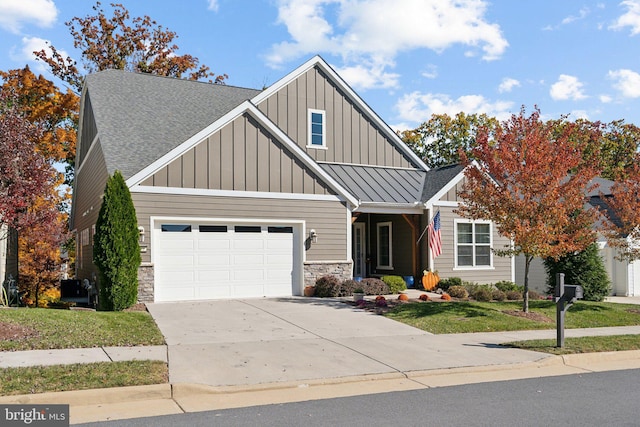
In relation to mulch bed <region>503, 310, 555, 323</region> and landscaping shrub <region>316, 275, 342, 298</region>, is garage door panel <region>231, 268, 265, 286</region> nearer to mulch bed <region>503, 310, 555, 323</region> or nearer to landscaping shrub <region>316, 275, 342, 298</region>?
landscaping shrub <region>316, 275, 342, 298</region>

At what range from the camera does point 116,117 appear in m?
19.7

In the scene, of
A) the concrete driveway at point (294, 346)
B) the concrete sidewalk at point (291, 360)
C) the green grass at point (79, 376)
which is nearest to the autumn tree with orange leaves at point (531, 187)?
the concrete sidewalk at point (291, 360)

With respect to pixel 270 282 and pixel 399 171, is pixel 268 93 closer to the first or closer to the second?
pixel 399 171

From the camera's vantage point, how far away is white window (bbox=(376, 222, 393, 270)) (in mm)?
22859

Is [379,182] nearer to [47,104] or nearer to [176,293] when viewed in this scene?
[176,293]

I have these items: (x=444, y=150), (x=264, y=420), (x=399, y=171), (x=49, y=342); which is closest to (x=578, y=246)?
(x=399, y=171)

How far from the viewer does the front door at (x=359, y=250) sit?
23.7 meters

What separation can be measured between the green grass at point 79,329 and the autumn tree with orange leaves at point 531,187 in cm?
852

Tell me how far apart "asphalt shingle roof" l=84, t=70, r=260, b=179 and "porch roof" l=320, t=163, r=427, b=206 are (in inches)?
181

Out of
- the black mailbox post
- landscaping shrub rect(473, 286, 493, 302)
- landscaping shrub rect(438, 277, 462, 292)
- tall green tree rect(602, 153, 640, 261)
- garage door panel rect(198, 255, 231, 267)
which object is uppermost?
tall green tree rect(602, 153, 640, 261)

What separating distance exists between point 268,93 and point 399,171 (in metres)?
5.91

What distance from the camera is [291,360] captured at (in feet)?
31.8

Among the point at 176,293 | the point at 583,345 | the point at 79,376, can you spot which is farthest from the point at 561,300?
the point at 176,293

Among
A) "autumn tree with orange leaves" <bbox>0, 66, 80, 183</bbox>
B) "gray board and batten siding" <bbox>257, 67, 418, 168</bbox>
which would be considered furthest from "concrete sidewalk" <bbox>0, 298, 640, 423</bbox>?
"autumn tree with orange leaves" <bbox>0, 66, 80, 183</bbox>
